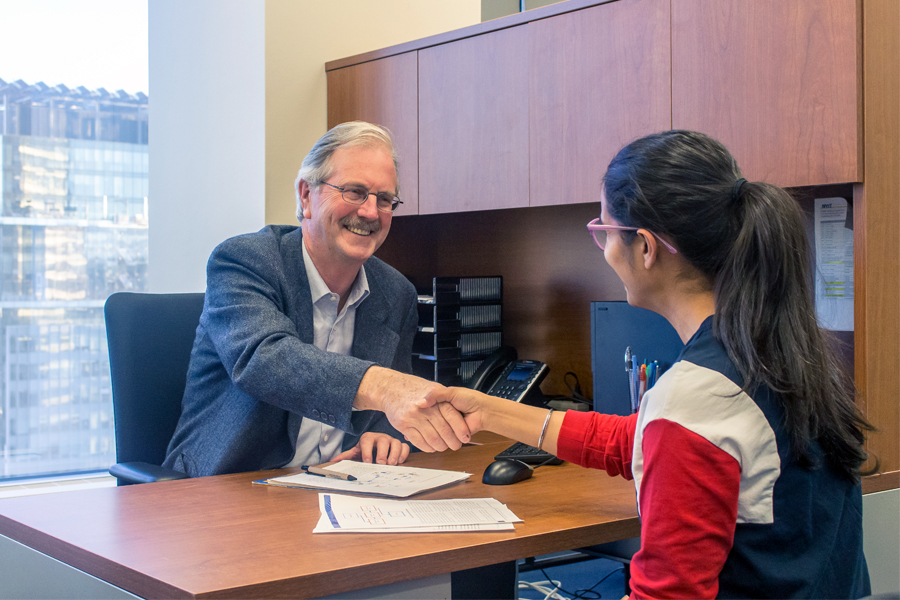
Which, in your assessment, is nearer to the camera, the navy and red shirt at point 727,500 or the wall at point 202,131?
the navy and red shirt at point 727,500

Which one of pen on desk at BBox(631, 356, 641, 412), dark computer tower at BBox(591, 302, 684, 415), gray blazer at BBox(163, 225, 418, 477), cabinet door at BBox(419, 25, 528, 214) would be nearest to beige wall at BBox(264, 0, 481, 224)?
cabinet door at BBox(419, 25, 528, 214)

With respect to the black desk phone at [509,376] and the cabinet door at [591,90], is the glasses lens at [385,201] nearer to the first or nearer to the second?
the cabinet door at [591,90]

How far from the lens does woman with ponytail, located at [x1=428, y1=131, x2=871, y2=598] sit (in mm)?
900

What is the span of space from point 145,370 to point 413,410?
0.79 m

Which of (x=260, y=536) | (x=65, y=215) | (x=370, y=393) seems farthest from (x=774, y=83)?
(x=65, y=215)

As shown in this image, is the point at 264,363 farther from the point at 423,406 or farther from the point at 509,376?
the point at 509,376

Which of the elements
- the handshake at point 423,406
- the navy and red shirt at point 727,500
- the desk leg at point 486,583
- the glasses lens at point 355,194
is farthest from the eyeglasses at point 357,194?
the navy and red shirt at point 727,500

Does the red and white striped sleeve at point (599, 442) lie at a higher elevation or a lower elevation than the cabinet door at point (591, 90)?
lower

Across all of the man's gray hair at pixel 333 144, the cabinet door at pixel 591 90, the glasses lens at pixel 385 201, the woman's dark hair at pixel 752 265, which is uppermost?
the cabinet door at pixel 591 90

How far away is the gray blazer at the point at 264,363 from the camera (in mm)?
1454

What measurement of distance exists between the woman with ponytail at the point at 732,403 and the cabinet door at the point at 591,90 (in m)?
0.89

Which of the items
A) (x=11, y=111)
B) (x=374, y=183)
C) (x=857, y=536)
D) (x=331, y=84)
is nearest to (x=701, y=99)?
(x=374, y=183)

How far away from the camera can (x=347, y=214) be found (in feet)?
5.84

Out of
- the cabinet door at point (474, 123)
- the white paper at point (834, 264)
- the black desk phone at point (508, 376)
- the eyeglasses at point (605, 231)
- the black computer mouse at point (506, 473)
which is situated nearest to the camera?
the eyeglasses at point (605, 231)
